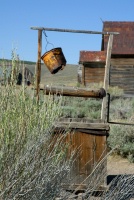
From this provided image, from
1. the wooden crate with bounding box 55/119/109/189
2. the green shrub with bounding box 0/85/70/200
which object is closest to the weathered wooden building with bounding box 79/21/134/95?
the wooden crate with bounding box 55/119/109/189

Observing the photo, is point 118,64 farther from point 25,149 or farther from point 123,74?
point 25,149

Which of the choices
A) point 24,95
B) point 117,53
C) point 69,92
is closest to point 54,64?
point 69,92

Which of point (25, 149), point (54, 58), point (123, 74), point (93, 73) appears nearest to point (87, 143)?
point (54, 58)

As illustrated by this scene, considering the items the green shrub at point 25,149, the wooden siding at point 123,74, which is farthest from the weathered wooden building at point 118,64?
the green shrub at point 25,149

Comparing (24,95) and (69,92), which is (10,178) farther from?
(69,92)

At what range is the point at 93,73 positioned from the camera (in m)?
25.8

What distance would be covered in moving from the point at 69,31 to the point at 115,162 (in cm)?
331

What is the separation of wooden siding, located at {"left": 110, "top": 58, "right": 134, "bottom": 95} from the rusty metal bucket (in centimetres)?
1899

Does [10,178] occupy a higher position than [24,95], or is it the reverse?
[24,95]

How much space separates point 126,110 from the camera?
14461 mm

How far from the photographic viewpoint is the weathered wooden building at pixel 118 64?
2536 cm

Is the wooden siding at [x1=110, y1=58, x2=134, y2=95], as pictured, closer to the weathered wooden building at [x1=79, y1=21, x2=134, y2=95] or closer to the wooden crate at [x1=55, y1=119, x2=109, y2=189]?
the weathered wooden building at [x1=79, y1=21, x2=134, y2=95]

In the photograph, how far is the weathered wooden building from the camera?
25359 mm

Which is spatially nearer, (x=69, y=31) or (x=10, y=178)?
(x=10, y=178)
